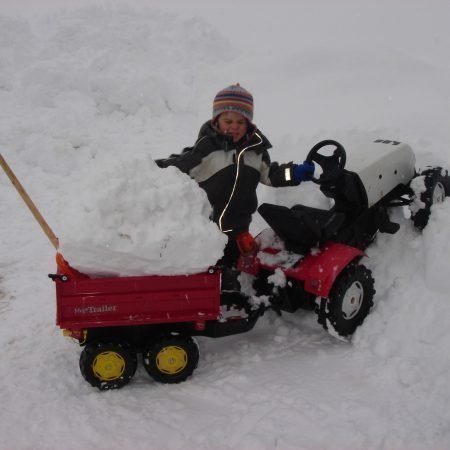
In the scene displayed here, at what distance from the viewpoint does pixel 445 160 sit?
15.9 ft

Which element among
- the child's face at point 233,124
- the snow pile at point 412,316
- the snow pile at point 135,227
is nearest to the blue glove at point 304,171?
the child's face at point 233,124

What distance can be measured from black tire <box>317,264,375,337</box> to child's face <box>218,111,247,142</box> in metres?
1.38

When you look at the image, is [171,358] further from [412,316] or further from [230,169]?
[412,316]

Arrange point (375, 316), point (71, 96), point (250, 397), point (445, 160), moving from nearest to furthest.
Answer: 1. point (250, 397)
2. point (375, 316)
3. point (445, 160)
4. point (71, 96)

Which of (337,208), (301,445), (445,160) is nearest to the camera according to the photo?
(301,445)

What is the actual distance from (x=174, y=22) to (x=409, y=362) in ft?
38.0

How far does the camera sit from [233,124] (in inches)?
158

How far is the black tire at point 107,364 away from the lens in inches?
130

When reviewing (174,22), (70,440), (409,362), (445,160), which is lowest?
(70,440)

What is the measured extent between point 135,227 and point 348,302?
1.68m

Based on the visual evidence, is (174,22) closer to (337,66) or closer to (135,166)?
(337,66)

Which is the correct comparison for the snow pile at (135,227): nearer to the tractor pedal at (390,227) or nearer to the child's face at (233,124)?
the child's face at (233,124)

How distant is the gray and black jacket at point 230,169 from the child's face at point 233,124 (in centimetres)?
5

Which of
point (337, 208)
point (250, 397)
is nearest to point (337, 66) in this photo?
point (337, 208)
